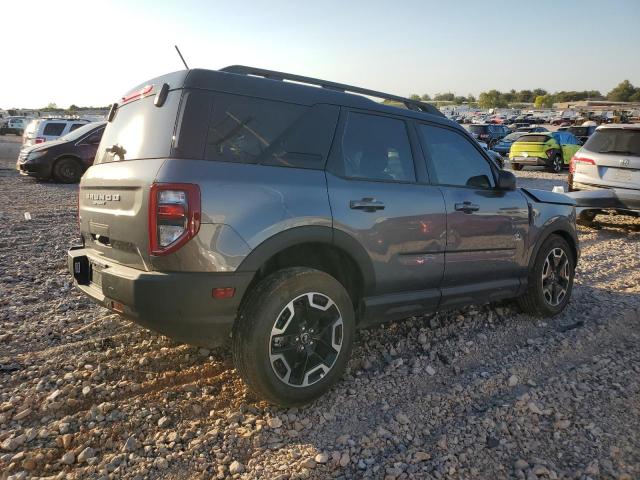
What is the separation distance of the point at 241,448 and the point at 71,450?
89 centimetres

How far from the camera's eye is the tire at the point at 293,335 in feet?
9.36

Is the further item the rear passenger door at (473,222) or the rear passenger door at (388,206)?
the rear passenger door at (473,222)

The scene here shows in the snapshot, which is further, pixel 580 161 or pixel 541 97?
pixel 541 97

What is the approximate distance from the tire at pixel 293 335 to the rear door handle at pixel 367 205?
1.65 ft

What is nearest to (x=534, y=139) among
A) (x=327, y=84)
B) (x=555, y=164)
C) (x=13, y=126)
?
(x=555, y=164)

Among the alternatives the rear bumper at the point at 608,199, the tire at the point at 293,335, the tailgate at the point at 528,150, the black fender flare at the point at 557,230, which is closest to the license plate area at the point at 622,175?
the rear bumper at the point at 608,199

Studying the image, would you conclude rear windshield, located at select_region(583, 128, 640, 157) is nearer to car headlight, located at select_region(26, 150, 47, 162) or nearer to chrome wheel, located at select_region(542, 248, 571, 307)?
chrome wheel, located at select_region(542, 248, 571, 307)

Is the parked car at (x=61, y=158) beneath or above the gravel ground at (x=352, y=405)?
above

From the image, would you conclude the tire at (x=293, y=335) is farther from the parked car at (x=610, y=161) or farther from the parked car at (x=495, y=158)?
the parked car at (x=610, y=161)

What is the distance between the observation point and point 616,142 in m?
8.84

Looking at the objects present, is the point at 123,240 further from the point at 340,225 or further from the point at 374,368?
the point at 374,368

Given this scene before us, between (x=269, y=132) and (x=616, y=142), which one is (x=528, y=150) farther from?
(x=269, y=132)

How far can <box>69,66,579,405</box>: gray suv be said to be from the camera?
8.86 feet

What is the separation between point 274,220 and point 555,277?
3.30 meters
